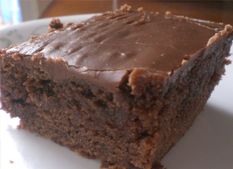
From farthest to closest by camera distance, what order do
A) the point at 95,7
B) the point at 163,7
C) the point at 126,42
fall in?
1. the point at 95,7
2. the point at 163,7
3. the point at 126,42

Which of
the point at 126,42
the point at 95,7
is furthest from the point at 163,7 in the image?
the point at 126,42

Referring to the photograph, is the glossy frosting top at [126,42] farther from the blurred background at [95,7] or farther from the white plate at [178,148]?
the blurred background at [95,7]

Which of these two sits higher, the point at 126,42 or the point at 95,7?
the point at 126,42

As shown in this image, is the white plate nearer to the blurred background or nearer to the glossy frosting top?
the glossy frosting top

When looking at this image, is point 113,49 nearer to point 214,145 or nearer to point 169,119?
point 169,119

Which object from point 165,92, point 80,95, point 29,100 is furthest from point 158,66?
point 29,100

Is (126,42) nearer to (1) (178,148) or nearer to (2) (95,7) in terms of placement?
(1) (178,148)

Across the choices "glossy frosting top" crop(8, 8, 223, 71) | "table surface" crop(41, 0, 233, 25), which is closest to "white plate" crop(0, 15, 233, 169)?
"glossy frosting top" crop(8, 8, 223, 71)
